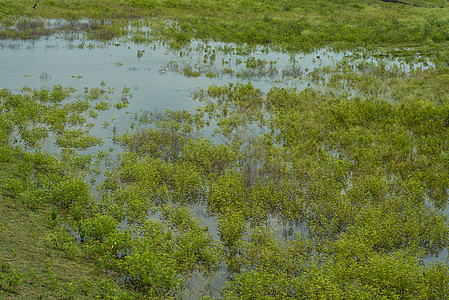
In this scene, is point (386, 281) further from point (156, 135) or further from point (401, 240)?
point (156, 135)

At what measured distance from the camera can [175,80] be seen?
3123 cm

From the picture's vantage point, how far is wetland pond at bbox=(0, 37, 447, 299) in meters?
16.9

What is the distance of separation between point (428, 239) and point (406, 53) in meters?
31.2

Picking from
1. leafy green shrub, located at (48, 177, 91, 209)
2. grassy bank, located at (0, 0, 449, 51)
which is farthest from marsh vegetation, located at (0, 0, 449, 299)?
grassy bank, located at (0, 0, 449, 51)

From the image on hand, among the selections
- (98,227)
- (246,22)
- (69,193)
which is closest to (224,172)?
(69,193)

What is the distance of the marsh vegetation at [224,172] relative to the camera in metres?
12.5

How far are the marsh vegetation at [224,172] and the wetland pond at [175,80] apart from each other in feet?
0.43

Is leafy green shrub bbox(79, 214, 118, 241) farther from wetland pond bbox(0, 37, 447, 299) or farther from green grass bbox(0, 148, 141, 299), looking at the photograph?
wetland pond bbox(0, 37, 447, 299)

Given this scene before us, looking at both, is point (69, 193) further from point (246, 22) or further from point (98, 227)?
point (246, 22)

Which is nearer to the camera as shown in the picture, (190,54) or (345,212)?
(345,212)

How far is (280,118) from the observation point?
24672mm

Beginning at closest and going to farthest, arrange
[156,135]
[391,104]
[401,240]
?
1. [401,240]
2. [156,135]
3. [391,104]

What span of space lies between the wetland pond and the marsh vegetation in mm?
132

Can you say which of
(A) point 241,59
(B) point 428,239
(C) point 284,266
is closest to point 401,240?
(B) point 428,239
